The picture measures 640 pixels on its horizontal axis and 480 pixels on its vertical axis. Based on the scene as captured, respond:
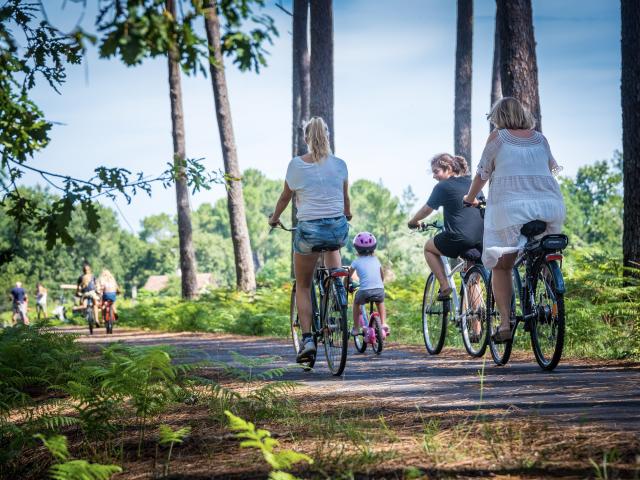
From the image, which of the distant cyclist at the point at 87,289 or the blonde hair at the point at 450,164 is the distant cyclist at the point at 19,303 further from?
the blonde hair at the point at 450,164

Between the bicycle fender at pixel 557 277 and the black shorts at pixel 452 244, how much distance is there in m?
2.01

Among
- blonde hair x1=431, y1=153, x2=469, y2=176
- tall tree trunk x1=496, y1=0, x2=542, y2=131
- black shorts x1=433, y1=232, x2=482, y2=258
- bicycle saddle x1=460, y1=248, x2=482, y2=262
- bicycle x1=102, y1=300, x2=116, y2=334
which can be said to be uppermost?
tall tree trunk x1=496, y1=0, x2=542, y2=131

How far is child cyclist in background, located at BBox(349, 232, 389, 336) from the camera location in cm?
945

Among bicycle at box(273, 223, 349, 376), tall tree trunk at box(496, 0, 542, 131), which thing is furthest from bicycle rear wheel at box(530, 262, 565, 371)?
tall tree trunk at box(496, 0, 542, 131)

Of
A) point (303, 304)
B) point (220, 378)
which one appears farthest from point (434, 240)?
point (220, 378)

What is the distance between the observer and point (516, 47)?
1146cm

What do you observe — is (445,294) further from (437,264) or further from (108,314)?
(108,314)

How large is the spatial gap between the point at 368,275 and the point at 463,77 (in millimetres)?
12311

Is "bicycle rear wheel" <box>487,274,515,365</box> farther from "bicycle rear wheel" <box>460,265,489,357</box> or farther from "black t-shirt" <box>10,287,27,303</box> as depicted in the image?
"black t-shirt" <box>10,287,27,303</box>

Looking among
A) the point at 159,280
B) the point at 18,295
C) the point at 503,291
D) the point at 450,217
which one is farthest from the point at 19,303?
the point at 159,280

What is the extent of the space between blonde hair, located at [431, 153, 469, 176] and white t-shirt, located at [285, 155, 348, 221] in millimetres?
1736

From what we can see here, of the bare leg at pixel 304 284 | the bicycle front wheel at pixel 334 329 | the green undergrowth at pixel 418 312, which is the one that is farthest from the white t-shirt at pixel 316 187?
the green undergrowth at pixel 418 312

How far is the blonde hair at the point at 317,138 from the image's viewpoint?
7133mm

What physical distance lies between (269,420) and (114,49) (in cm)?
255
